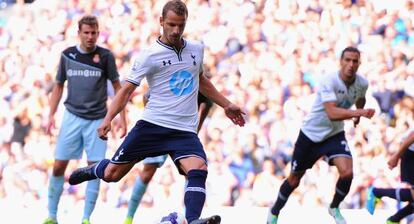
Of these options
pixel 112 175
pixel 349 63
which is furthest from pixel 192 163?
pixel 349 63

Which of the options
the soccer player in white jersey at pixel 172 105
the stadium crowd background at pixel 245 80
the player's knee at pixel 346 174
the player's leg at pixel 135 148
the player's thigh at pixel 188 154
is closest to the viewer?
the soccer player in white jersey at pixel 172 105

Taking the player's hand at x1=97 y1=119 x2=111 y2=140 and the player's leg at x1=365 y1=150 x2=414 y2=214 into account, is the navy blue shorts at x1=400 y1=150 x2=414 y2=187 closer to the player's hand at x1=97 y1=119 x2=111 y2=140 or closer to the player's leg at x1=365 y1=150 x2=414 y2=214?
the player's leg at x1=365 y1=150 x2=414 y2=214

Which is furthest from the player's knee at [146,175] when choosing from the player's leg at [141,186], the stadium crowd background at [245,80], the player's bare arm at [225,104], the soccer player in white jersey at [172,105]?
the stadium crowd background at [245,80]

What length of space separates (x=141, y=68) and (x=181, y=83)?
0.96 ft

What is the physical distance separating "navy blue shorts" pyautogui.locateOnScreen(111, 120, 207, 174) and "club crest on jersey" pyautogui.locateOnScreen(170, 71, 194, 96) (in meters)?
0.27

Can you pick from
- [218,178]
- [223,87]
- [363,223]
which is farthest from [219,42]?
[363,223]

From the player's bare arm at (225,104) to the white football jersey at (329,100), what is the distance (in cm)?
156

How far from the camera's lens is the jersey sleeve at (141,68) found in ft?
18.8

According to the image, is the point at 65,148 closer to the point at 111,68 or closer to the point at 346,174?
the point at 111,68

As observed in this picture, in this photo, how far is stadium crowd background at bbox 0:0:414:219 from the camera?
10695mm

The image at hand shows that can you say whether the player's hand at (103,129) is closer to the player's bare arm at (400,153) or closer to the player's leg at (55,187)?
the player's leg at (55,187)

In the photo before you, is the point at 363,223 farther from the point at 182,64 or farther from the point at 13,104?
the point at 13,104

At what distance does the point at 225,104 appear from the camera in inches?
239

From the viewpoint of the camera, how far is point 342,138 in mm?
7840
